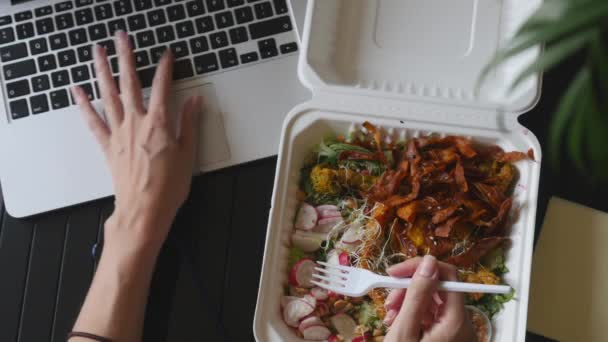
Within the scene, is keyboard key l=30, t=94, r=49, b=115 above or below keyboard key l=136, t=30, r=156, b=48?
below

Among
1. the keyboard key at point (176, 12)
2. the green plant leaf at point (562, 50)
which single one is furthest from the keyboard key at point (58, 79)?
the green plant leaf at point (562, 50)

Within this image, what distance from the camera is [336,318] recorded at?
30.9 inches

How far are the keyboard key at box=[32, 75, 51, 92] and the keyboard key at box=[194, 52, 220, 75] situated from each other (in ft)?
0.83

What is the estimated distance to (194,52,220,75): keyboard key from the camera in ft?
2.83

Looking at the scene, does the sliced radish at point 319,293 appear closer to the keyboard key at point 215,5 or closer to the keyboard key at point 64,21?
the keyboard key at point 215,5

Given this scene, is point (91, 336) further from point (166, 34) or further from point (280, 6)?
point (280, 6)

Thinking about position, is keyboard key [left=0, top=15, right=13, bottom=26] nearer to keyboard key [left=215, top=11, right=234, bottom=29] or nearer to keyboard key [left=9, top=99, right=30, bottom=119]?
keyboard key [left=9, top=99, right=30, bottom=119]

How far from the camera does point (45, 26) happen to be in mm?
879

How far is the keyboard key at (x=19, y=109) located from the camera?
0.86 meters

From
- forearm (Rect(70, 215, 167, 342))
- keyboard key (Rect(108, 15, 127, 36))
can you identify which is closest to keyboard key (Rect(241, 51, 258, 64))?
keyboard key (Rect(108, 15, 127, 36))

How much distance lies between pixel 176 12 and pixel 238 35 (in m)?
0.12

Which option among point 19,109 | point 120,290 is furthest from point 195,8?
point 120,290

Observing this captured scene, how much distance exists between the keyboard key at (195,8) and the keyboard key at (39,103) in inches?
11.2

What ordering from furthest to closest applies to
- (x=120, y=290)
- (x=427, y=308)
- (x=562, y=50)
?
(x=120, y=290)
(x=427, y=308)
(x=562, y=50)
